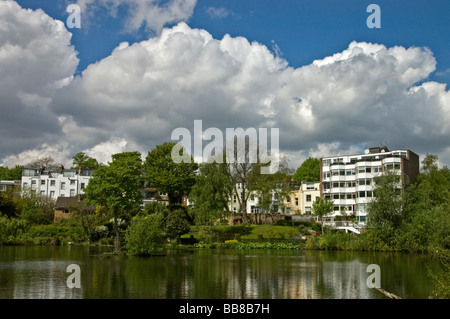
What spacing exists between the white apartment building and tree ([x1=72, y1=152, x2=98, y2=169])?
38.2ft

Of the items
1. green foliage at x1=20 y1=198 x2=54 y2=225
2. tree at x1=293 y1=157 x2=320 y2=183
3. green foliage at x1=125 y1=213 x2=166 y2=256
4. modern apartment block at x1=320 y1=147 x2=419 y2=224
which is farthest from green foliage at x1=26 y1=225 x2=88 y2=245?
tree at x1=293 y1=157 x2=320 y2=183

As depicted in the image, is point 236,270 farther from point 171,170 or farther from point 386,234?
point 171,170

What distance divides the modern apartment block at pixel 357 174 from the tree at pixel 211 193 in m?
27.1

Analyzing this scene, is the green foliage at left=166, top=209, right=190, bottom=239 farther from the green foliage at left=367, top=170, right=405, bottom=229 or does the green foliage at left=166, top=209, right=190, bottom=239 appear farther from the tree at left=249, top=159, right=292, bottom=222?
the green foliage at left=367, top=170, right=405, bottom=229

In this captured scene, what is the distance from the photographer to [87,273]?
1426 inches

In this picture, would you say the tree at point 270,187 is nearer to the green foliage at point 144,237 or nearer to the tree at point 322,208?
the tree at point 322,208

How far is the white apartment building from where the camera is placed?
121 metres

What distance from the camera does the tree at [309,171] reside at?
449ft

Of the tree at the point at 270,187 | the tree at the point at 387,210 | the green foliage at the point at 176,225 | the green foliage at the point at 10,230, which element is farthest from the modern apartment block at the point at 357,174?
the green foliage at the point at 10,230

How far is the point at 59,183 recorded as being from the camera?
4798 inches

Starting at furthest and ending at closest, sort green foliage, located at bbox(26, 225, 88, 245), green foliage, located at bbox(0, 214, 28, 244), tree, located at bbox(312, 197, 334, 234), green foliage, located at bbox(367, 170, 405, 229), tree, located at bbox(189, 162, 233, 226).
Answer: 1. tree, located at bbox(312, 197, 334, 234)
2. tree, located at bbox(189, 162, 233, 226)
3. green foliage, located at bbox(26, 225, 88, 245)
4. green foliage, located at bbox(0, 214, 28, 244)
5. green foliage, located at bbox(367, 170, 405, 229)

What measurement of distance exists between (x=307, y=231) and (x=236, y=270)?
46255mm
